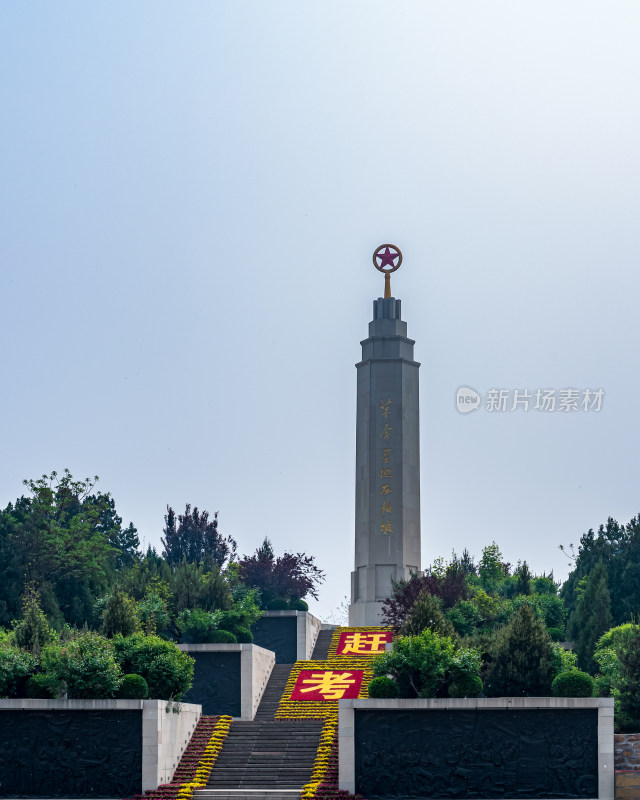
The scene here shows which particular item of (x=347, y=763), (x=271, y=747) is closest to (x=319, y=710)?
(x=271, y=747)

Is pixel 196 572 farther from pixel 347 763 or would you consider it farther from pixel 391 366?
pixel 347 763

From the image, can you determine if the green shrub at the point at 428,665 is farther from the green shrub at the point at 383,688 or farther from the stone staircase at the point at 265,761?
the stone staircase at the point at 265,761

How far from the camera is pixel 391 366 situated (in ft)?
195

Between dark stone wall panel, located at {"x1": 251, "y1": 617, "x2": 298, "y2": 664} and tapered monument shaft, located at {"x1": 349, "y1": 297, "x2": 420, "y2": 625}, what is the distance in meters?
3.84

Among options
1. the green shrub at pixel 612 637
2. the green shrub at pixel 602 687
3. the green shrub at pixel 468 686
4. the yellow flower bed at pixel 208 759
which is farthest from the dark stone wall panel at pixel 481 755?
the green shrub at pixel 612 637

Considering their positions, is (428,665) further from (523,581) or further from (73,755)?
(523,581)

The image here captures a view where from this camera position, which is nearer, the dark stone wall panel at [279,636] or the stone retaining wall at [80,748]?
the stone retaining wall at [80,748]

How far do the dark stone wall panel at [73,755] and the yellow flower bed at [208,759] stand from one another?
4.67 feet

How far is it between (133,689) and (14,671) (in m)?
3.71

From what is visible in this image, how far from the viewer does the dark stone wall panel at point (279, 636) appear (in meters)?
54.4

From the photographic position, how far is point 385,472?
191 ft

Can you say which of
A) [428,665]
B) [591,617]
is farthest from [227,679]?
[591,617]

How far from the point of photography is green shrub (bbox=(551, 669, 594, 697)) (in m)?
36.3

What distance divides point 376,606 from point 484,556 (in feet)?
42.9
